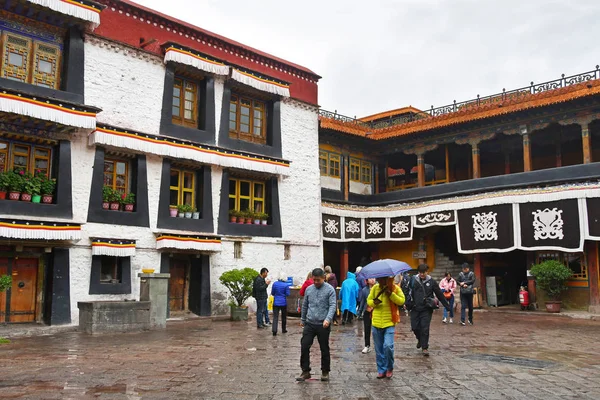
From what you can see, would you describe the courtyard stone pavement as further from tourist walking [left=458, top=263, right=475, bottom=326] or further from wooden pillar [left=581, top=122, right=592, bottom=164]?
wooden pillar [left=581, top=122, right=592, bottom=164]

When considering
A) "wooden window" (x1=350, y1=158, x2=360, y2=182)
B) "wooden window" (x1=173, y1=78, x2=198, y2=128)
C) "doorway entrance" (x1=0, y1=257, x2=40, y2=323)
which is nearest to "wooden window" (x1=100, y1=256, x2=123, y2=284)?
"doorway entrance" (x1=0, y1=257, x2=40, y2=323)

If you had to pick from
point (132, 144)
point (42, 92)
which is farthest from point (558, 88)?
point (42, 92)

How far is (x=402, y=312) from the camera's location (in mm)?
19844

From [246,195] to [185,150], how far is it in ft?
11.4

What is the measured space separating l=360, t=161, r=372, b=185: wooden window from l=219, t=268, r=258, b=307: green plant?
10614 mm

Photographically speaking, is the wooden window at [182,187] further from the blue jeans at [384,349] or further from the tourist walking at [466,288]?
the blue jeans at [384,349]

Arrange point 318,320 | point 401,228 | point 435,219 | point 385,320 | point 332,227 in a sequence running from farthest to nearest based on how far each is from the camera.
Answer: point 401,228
point 332,227
point 435,219
point 385,320
point 318,320

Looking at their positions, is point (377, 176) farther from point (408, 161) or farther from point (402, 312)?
point (402, 312)

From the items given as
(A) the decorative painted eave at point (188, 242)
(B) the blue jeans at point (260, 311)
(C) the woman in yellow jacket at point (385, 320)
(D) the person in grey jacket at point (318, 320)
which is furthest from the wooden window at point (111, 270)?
(C) the woman in yellow jacket at point (385, 320)

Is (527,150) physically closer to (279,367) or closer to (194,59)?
(194,59)

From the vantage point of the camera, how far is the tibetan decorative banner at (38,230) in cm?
1320

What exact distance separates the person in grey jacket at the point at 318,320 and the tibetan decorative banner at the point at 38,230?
28.8ft

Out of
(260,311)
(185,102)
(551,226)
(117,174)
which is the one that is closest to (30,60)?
(117,174)

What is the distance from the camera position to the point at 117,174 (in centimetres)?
1684
